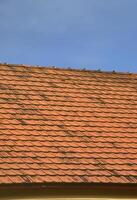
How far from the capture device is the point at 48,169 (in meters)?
11.2

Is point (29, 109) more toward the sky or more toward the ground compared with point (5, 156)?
more toward the sky

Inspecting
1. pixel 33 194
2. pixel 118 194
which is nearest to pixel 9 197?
pixel 33 194

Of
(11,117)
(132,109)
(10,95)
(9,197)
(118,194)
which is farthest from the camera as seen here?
(132,109)

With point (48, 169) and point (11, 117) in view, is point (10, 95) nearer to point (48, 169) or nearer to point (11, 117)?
point (11, 117)

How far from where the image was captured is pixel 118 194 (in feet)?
37.8

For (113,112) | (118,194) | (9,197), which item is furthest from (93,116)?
(9,197)

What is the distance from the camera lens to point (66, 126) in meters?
13.0

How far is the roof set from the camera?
11.2 m

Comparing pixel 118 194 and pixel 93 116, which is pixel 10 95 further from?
pixel 118 194

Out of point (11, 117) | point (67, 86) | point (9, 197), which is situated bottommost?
point (9, 197)

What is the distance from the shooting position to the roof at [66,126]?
36.9 ft

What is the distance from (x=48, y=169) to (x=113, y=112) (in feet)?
11.6

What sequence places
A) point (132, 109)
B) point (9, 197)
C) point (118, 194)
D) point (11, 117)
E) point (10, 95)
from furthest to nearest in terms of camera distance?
point (132, 109) → point (10, 95) → point (11, 117) → point (118, 194) → point (9, 197)

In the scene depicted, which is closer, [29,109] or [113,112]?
[29,109]
